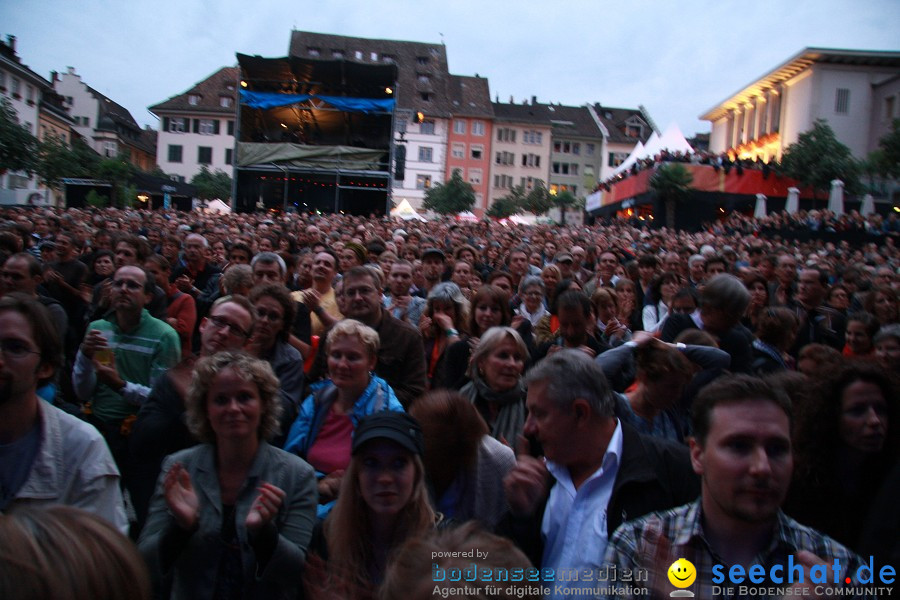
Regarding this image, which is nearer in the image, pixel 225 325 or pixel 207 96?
pixel 225 325

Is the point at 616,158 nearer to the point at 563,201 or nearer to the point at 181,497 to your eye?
the point at 563,201

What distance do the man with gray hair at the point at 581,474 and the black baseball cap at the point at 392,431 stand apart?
15.1 inches

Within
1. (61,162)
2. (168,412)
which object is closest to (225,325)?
(168,412)

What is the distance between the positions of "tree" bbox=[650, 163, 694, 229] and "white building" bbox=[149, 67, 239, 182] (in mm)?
49291

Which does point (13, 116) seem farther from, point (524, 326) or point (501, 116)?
point (501, 116)

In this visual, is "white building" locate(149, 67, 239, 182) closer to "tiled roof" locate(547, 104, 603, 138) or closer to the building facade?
the building facade

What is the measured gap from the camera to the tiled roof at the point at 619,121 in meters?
79.6

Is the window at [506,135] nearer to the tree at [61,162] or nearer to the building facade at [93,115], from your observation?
the building facade at [93,115]

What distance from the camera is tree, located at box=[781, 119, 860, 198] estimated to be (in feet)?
111

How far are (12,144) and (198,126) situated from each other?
45068 millimetres

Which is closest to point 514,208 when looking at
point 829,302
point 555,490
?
point 829,302

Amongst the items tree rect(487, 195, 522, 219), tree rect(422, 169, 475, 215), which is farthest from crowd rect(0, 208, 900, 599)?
tree rect(487, 195, 522, 219)

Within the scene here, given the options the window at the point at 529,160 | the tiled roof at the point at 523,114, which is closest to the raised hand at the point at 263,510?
the tiled roof at the point at 523,114

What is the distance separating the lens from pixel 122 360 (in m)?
4.08
